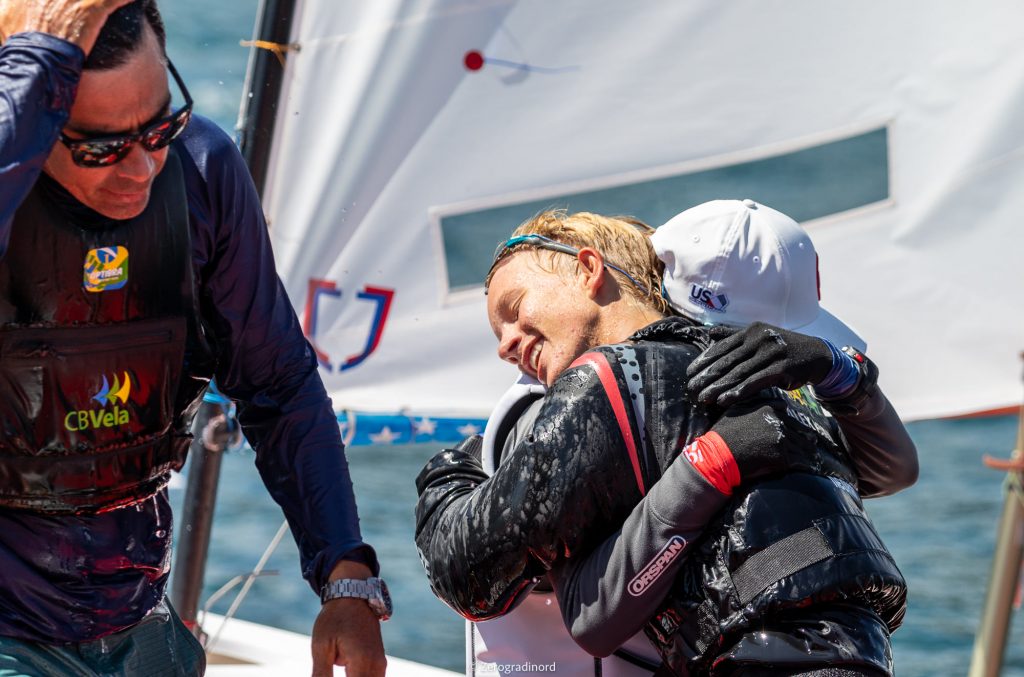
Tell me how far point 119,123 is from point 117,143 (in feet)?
0.08

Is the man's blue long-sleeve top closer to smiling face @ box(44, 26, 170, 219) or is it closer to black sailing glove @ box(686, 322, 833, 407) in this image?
smiling face @ box(44, 26, 170, 219)

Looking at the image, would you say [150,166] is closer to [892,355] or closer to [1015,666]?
[892,355]

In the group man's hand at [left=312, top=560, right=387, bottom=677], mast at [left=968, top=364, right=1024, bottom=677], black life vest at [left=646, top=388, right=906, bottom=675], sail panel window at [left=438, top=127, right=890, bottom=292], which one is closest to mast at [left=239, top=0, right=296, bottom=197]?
sail panel window at [left=438, top=127, right=890, bottom=292]

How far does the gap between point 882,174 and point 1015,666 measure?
6873mm

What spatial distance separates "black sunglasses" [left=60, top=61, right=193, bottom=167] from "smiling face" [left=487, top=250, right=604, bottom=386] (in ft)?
1.85

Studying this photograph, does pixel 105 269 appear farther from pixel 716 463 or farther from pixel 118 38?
pixel 716 463

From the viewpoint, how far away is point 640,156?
10.3ft

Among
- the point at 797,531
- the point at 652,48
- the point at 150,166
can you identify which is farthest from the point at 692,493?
the point at 652,48

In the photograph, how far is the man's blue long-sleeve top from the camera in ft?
4.99

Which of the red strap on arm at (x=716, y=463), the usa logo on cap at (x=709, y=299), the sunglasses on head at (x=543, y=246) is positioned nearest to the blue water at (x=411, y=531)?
the sunglasses on head at (x=543, y=246)

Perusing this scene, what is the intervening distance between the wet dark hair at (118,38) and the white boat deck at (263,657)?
1957mm

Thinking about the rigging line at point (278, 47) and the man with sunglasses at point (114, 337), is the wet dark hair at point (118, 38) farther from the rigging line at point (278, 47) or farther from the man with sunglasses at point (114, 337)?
the rigging line at point (278, 47)

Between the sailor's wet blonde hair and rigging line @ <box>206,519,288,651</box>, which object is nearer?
the sailor's wet blonde hair

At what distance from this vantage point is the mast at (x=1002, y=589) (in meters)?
4.18
